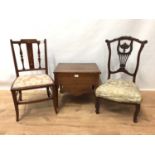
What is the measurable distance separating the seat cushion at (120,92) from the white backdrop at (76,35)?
0.63 meters

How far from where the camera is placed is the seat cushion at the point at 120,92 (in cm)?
199

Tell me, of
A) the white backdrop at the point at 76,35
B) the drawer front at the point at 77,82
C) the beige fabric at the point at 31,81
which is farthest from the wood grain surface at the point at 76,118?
the white backdrop at the point at 76,35

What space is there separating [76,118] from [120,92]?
1.90 ft

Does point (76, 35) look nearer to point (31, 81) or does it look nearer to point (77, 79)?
point (77, 79)

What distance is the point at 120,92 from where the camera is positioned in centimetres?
202

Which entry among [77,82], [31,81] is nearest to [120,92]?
[77,82]

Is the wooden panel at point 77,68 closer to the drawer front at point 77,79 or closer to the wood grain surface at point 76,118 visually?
the drawer front at point 77,79

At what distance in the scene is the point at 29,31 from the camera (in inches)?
98.7

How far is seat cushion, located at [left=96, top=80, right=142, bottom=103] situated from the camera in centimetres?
199

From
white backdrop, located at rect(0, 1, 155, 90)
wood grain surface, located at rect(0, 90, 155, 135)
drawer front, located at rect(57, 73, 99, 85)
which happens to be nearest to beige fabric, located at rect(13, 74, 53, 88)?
drawer front, located at rect(57, 73, 99, 85)

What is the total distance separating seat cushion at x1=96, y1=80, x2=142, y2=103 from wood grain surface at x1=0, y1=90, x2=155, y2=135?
281 mm

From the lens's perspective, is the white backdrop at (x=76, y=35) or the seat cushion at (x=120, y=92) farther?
the white backdrop at (x=76, y=35)

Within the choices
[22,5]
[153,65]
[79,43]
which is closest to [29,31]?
[79,43]

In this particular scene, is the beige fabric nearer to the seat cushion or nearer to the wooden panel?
the wooden panel
